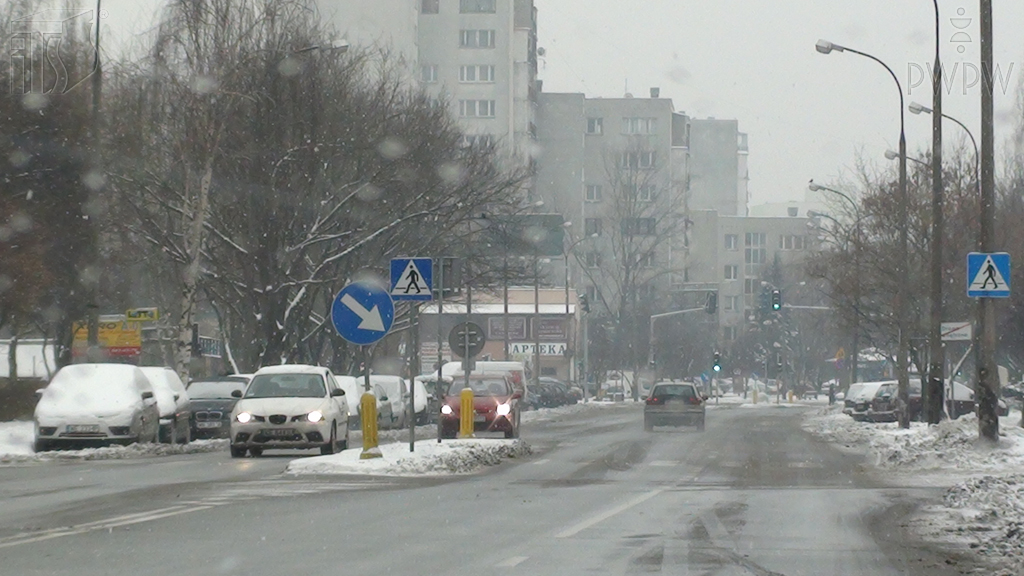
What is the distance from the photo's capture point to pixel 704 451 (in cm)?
3244

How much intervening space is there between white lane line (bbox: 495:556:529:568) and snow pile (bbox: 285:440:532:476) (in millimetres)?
10659

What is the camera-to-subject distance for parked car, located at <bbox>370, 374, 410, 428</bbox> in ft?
154

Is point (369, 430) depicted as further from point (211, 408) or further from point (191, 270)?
point (191, 270)

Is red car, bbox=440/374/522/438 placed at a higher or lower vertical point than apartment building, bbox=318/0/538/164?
lower

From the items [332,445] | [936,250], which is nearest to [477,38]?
[936,250]

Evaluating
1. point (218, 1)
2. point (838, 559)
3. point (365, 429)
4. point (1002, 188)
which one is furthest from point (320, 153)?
point (838, 559)

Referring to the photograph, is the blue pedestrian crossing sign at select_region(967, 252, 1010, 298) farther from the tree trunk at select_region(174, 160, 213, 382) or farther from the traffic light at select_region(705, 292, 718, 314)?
the traffic light at select_region(705, 292, 718, 314)

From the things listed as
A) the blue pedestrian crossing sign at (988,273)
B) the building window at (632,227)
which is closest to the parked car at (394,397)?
the blue pedestrian crossing sign at (988,273)

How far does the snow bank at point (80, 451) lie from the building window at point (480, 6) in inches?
3635

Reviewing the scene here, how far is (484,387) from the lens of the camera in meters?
37.7

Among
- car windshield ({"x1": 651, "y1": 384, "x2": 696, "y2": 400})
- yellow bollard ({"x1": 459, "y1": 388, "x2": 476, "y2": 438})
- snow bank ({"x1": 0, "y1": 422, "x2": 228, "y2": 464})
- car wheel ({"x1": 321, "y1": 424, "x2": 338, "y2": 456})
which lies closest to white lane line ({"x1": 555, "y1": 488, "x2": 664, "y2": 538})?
car wheel ({"x1": 321, "y1": 424, "x2": 338, "y2": 456})

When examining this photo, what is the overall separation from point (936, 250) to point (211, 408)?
15831 millimetres

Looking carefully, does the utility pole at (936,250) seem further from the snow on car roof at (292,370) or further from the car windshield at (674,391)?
the snow on car roof at (292,370)

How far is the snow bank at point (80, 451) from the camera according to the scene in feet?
90.3
